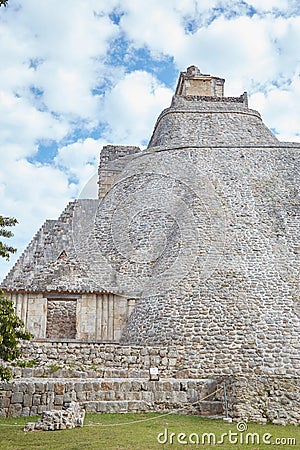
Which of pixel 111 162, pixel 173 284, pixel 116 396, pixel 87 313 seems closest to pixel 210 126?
pixel 111 162

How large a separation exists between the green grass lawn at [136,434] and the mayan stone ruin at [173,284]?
649 mm

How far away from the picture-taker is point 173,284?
13.9 m

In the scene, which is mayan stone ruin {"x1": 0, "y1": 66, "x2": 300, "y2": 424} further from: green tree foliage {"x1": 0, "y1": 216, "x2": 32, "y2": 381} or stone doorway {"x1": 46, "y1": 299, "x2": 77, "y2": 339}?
green tree foliage {"x1": 0, "y1": 216, "x2": 32, "y2": 381}

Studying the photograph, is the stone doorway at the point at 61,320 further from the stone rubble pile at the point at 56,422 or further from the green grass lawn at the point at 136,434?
the stone rubble pile at the point at 56,422

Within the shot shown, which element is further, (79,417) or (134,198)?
(134,198)

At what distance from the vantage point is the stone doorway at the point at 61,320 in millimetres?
16391

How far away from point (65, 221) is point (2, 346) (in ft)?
40.7

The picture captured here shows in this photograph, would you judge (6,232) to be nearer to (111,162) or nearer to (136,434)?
(136,434)

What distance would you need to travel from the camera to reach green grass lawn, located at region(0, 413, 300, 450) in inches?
259

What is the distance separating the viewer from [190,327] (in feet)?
41.2

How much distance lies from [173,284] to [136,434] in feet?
22.3

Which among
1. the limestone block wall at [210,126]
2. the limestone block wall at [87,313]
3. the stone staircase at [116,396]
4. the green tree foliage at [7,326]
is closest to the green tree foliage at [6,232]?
the green tree foliage at [7,326]

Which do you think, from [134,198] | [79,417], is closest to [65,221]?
[134,198]

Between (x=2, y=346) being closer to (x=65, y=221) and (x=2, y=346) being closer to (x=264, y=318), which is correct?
(x=264, y=318)
